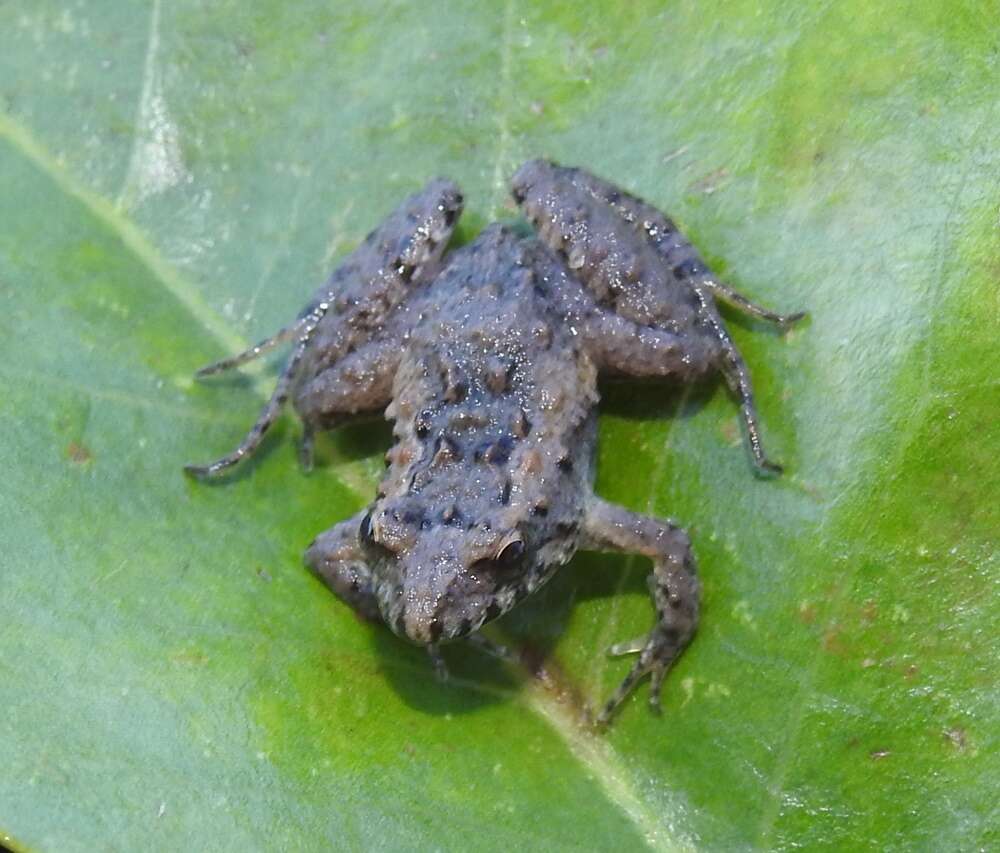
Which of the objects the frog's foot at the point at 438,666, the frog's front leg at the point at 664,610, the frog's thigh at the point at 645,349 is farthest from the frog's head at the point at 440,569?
the frog's thigh at the point at 645,349

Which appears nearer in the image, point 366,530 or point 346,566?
point 366,530

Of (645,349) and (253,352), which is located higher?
(645,349)

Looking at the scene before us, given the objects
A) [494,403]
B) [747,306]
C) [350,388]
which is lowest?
[350,388]

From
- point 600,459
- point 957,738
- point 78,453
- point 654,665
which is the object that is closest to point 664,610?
point 654,665

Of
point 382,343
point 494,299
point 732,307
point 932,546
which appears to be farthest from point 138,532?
point 932,546

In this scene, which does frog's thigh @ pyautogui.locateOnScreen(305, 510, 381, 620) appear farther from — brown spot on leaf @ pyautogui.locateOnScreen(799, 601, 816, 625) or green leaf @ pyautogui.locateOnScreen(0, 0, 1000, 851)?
brown spot on leaf @ pyautogui.locateOnScreen(799, 601, 816, 625)

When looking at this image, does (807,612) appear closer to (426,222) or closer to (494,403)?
(494,403)

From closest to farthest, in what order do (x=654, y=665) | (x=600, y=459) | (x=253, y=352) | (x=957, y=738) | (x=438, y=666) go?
(x=957, y=738) < (x=654, y=665) < (x=438, y=666) < (x=600, y=459) < (x=253, y=352)
